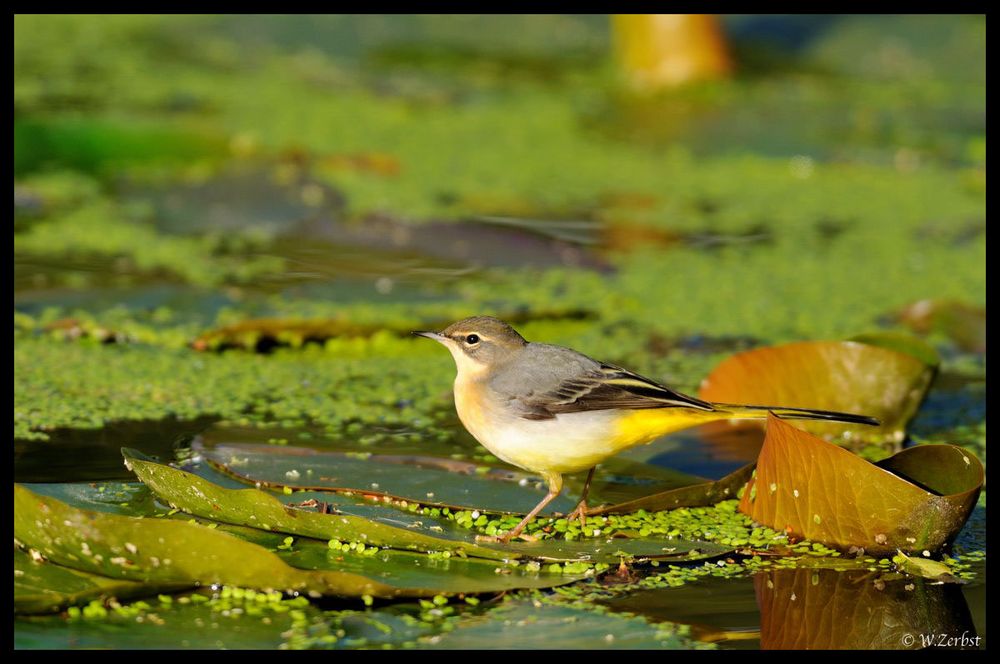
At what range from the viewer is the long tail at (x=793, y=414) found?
423 cm

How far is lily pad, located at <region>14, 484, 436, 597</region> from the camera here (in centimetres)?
348

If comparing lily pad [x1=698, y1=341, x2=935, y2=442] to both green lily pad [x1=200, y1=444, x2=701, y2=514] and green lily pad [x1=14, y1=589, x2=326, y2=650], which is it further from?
green lily pad [x1=14, y1=589, x2=326, y2=650]

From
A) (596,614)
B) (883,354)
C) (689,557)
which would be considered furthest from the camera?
(883,354)

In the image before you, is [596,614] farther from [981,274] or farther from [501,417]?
[981,274]

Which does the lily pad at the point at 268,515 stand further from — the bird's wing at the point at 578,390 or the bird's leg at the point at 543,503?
the bird's wing at the point at 578,390

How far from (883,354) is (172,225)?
14.9 ft

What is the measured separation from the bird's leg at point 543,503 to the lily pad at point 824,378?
1022mm

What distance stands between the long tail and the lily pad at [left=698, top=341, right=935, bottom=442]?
2.14ft

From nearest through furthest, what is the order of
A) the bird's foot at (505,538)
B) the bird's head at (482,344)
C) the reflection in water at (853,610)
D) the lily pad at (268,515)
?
1. the reflection in water at (853,610)
2. the lily pad at (268,515)
3. the bird's foot at (505,538)
4. the bird's head at (482,344)

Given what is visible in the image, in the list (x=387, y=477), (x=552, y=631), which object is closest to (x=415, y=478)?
(x=387, y=477)

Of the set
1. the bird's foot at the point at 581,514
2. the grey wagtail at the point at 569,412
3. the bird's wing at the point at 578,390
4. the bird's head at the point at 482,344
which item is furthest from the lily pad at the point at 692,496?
the bird's head at the point at 482,344

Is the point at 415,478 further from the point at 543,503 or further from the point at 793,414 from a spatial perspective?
the point at 793,414

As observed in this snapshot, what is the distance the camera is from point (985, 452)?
5.29 m

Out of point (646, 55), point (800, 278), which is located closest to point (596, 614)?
point (800, 278)
